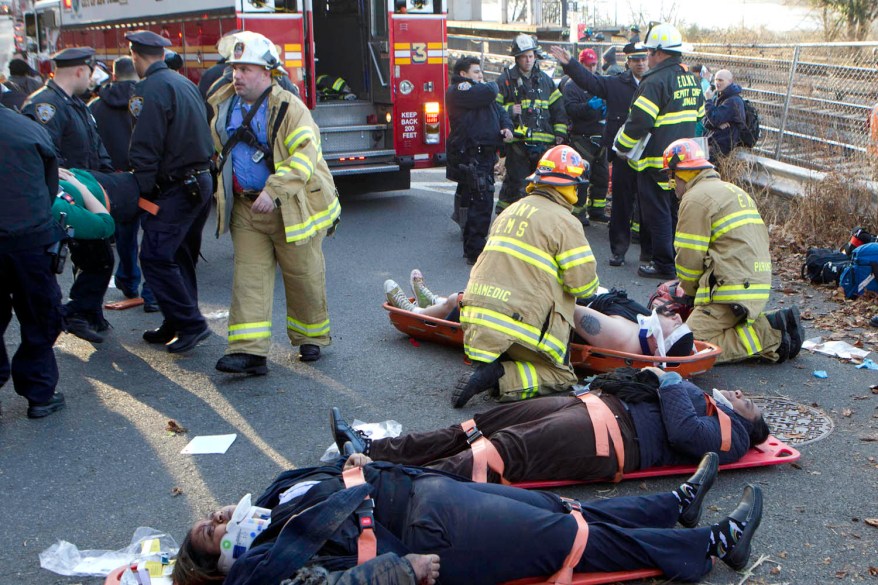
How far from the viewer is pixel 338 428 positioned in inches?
168

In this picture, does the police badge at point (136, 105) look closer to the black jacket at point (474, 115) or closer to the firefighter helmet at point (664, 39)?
the black jacket at point (474, 115)

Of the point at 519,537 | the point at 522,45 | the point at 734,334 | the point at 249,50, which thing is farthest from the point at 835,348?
the point at 522,45

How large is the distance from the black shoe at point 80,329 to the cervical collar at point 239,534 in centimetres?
370

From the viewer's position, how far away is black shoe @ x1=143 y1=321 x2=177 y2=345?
642 centimetres

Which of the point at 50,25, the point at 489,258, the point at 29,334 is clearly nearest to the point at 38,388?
the point at 29,334

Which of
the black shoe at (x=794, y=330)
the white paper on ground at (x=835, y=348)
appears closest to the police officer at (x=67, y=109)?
the black shoe at (x=794, y=330)

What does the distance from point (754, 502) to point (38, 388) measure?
3.86m

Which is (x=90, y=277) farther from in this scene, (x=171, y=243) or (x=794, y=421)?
(x=794, y=421)

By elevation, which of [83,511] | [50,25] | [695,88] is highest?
[50,25]

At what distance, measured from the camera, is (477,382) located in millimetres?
5098

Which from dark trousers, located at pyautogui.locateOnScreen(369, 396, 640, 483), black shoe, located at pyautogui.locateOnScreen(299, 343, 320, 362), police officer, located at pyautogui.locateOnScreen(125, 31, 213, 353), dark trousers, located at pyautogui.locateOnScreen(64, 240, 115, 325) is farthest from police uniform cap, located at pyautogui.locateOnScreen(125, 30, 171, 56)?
dark trousers, located at pyautogui.locateOnScreen(369, 396, 640, 483)

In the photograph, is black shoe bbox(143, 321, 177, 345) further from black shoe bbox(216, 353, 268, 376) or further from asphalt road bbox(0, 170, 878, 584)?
black shoe bbox(216, 353, 268, 376)

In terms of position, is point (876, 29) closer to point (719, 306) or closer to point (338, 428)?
point (719, 306)

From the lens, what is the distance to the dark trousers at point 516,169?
31.8ft
